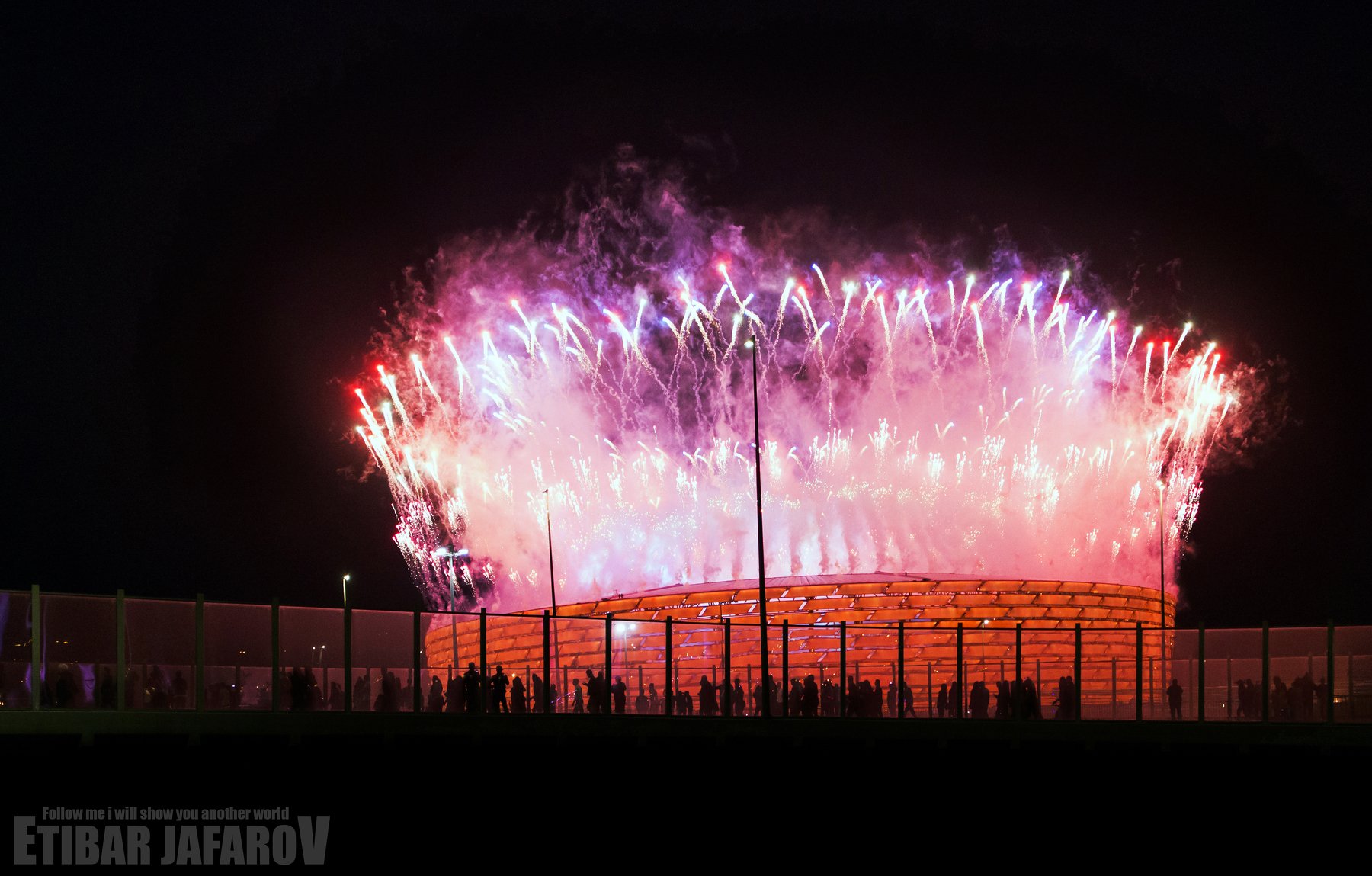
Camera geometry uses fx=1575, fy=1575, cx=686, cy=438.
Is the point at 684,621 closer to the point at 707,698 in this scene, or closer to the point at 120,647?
the point at 707,698

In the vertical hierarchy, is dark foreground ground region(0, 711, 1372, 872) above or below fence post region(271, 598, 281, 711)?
below

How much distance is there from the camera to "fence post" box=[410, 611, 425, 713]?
74.7ft

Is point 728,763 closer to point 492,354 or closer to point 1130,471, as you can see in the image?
point 492,354

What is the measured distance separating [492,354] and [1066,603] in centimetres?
2432

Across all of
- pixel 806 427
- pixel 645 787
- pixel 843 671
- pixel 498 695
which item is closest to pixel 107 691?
pixel 498 695

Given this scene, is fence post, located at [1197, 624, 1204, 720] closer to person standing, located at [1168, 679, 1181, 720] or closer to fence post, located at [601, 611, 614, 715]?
person standing, located at [1168, 679, 1181, 720]

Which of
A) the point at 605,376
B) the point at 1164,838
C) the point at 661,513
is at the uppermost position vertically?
the point at 605,376

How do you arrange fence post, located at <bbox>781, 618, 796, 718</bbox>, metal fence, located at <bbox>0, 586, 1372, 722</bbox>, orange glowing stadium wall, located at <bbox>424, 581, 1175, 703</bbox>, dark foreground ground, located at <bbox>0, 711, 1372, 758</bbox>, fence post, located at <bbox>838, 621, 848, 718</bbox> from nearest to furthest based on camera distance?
1. dark foreground ground, located at <bbox>0, 711, 1372, 758</bbox>
2. metal fence, located at <bbox>0, 586, 1372, 722</bbox>
3. orange glowing stadium wall, located at <bbox>424, 581, 1175, 703</bbox>
4. fence post, located at <bbox>781, 618, 796, 718</bbox>
5. fence post, located at <bbox>838, 621, 848, 718</bbox>

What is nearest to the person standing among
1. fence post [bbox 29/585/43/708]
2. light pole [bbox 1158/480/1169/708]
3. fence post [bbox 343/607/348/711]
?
light pole [bbox 1158/480/1169/708]

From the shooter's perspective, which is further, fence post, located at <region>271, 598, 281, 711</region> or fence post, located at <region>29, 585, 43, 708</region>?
fence post, located at <region>271, 598, 281, 711</region>

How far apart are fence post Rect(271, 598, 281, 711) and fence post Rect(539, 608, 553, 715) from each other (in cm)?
424

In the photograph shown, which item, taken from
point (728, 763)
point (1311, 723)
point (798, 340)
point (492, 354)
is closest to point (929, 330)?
point (798, 340)

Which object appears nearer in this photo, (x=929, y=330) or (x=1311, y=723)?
(x=1311, y=723)

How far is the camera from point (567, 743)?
22.9m
